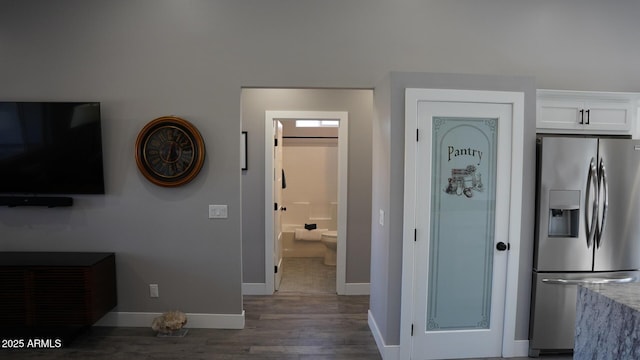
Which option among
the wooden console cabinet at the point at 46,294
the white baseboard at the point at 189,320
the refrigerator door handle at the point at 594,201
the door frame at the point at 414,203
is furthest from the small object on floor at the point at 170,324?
the refrigerator door handle at the point at 594,201

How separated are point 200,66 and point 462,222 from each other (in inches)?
107

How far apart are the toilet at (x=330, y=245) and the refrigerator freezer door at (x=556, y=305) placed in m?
2.62

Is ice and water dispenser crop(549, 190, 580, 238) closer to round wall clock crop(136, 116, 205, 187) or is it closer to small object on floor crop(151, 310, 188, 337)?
round wall clock crop(136, 116, 205, 187)

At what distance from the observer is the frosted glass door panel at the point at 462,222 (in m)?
2.61

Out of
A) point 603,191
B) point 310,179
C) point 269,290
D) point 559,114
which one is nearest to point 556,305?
point 603,191

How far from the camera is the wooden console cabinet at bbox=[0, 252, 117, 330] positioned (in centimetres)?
272

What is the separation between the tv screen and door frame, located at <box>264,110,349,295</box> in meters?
1.69

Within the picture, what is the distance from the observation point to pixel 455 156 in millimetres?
2611

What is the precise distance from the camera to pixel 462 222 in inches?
104

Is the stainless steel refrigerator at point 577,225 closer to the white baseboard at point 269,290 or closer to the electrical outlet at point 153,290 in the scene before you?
the white baseboard at point 269,290

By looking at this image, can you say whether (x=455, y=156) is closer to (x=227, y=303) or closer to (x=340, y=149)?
(x=340, y=149)

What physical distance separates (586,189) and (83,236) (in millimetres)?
4413

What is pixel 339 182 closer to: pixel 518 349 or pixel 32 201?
pixel 518 349

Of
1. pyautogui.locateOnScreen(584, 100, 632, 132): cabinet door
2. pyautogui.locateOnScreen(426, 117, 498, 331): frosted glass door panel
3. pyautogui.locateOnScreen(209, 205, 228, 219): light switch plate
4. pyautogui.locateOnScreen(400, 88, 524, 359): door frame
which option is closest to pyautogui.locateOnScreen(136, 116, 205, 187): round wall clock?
pyautogui.locateOnScreen(209, 205, 228, 219): light switch plate
